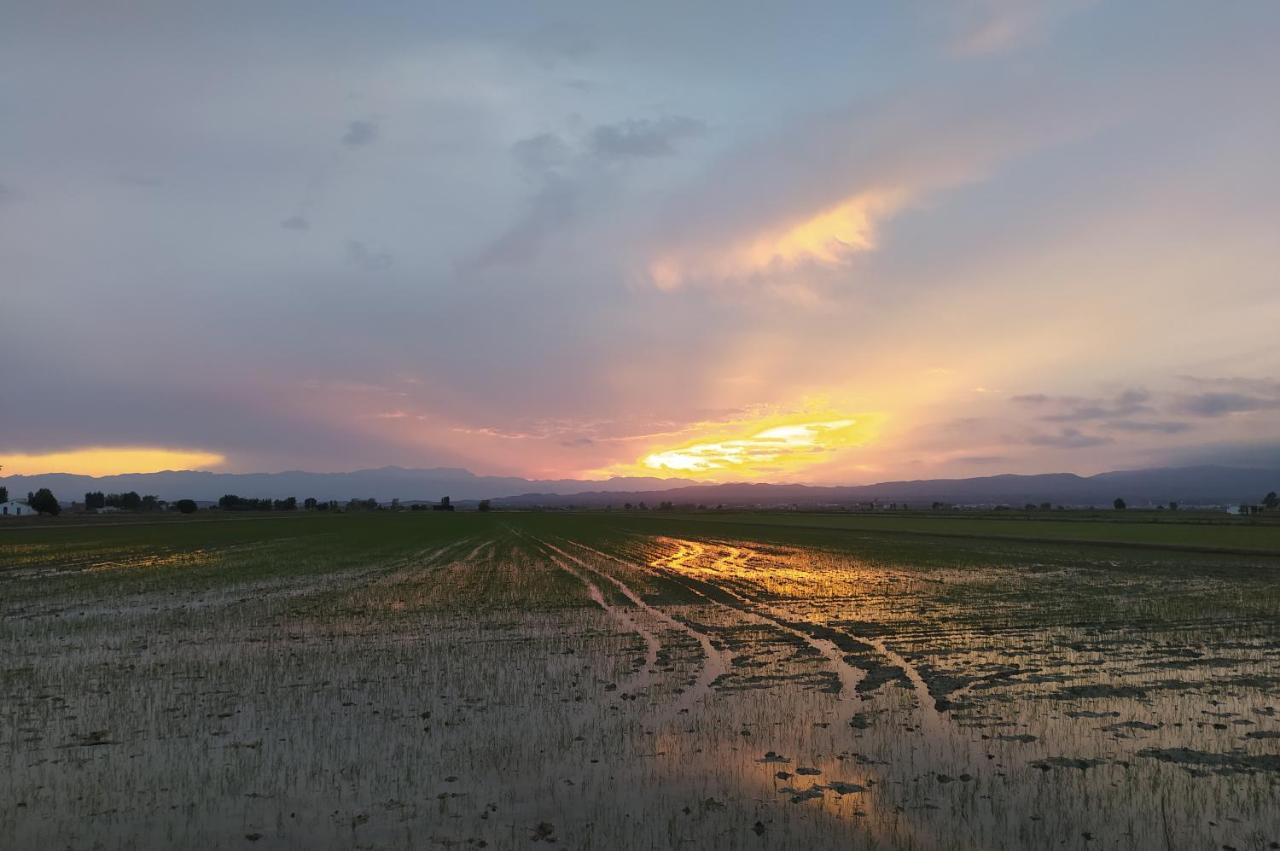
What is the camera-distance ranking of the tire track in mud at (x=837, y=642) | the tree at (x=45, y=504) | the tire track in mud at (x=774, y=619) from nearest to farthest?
1. the tire track in mud at (x=837, y=642)
2. the tire track in mud at (x=774, y=619)
3. the tree at (x=45, y=504)

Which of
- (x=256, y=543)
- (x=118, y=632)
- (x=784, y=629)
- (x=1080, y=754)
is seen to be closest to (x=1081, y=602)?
(x=784, y=629)

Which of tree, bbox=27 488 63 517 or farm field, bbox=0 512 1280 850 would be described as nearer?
farm field, bbox=0 512 1280 850

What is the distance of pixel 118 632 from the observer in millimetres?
19656

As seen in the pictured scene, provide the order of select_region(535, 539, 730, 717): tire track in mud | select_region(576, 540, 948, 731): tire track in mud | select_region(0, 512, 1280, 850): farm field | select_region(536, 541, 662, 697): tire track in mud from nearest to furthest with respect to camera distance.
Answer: select_region(0, 512, 1280, 850): farm field → select_region(576, 540, 948, 731): tire track in mud → select_region(535, 539, 730, 717): tire track in mud → select_region(536, 541, 662, 697): tire track in mud

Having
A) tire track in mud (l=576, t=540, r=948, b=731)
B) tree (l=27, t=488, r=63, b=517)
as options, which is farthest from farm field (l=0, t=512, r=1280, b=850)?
tree (l=27, t=488, r=63, b=517)

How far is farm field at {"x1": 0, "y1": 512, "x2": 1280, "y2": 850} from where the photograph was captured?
25.0 feet

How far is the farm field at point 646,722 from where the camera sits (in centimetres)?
763

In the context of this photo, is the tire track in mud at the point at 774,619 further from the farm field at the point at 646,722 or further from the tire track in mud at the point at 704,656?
the tire track in mud at the point at 704,656

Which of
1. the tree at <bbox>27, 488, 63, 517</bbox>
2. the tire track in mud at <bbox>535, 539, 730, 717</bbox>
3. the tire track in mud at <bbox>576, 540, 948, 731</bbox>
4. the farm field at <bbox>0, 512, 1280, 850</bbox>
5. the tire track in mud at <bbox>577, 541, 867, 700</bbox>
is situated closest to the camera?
the farm field at <bbox>0, 512, 1280, 850</bbox>

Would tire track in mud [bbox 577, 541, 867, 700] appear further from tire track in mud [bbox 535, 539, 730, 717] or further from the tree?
the tree

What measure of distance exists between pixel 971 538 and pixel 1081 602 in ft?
145

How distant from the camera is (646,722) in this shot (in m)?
11.0

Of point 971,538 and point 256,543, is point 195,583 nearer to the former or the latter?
point 256,543

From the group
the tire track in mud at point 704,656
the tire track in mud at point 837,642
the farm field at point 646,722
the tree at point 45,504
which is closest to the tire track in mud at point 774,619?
the tire track in mud at point 837,642
